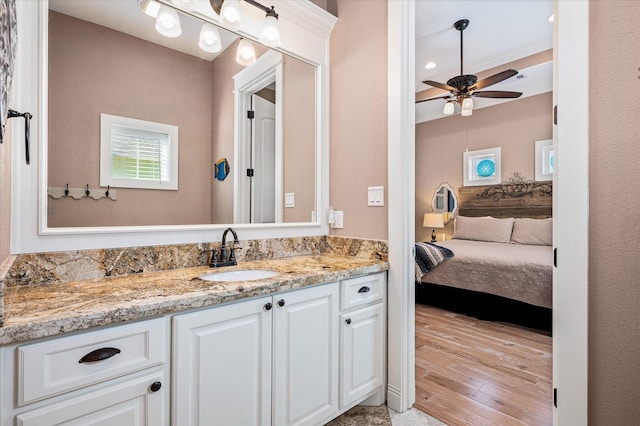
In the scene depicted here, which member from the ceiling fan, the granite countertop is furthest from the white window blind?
the ceiling fan

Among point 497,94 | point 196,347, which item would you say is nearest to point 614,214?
point 196,347

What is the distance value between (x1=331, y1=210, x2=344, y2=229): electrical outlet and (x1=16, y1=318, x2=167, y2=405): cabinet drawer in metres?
1.34

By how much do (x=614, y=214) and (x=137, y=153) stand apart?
6.62 ft

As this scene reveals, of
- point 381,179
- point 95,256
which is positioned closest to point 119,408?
point 95,256

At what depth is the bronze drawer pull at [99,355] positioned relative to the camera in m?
0.88

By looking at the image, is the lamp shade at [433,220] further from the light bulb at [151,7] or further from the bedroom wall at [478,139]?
the light bulb at [151,7]

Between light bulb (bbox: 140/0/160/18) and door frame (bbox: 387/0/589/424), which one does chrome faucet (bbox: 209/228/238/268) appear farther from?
door frame (bbox: 387/0/589/424)

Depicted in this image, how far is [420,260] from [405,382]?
190 cm

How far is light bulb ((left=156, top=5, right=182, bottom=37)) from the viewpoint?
61.7 inches

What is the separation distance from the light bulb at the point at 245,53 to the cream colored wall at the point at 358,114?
59 centimetres

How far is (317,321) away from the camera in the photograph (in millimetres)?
1491

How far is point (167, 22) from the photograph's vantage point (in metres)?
1.58

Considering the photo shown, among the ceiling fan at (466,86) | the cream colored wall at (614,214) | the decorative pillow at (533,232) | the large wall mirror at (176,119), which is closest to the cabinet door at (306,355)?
the large wall mirror at (176,119)

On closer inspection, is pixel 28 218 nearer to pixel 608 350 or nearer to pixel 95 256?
pixel 95 256
